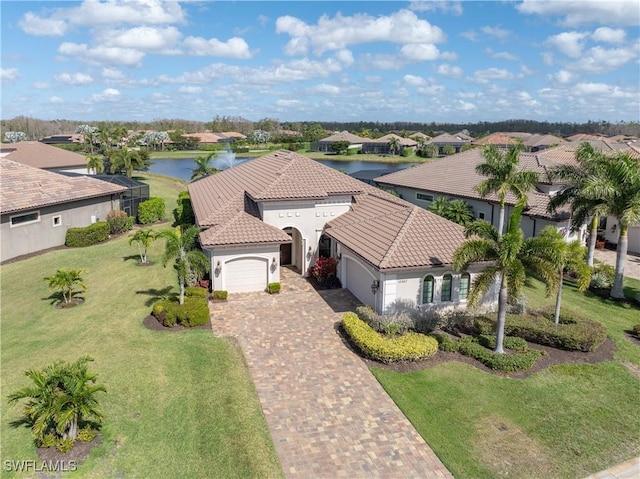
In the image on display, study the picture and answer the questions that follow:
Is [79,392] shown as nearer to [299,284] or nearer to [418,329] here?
[418,329]

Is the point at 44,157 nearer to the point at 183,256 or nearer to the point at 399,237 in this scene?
the point at 183,256

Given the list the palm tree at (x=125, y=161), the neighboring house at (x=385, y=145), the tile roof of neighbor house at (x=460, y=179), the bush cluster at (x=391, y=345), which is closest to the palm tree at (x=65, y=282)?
the bush cluster at (x=391, y=345)

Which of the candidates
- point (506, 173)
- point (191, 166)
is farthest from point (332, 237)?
point (191, 166)

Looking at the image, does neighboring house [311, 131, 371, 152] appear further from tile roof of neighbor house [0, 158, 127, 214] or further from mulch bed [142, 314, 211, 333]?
mulch bed [142, 314, 211, 333]

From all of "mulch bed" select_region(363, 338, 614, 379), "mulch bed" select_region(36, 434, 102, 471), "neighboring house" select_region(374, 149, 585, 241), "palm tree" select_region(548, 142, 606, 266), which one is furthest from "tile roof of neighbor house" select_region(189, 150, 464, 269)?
"mulch bed" select_region(36, 434, 102, 471)

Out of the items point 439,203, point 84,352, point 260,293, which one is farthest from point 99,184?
point 439,203

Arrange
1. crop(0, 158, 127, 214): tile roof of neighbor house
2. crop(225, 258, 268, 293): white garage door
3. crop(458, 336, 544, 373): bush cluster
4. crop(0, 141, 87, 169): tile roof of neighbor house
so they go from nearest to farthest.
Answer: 1. crop(458, 336, 544, 373): bush cluster
2. crop(225, 258, 268, 293): white garage door
3. crop(0, 158, 127, 214): tile roof of neighbor house
4. crop(0, 141, 87, 169): tile roof of neighbor house
